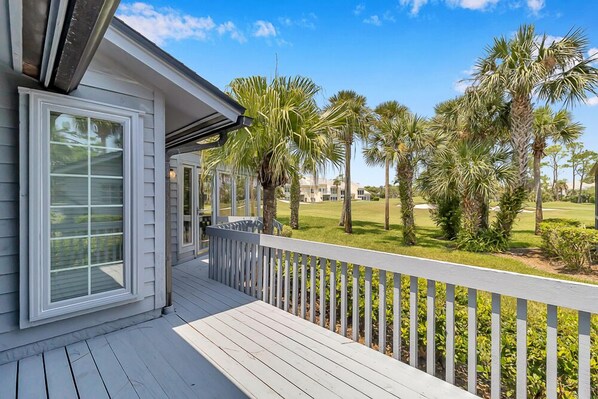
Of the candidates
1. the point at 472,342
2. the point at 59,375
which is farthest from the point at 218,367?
the point at 472,342

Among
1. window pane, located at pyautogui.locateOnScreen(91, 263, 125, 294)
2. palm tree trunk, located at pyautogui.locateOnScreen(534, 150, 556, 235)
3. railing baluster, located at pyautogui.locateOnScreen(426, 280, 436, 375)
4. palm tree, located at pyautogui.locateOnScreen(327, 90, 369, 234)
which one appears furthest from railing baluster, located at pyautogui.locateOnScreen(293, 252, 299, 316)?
palm tree trunk, located at pyautogui.locateOnScreen(534, 150, 556, 235)

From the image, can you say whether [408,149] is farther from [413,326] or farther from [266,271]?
[413,326]

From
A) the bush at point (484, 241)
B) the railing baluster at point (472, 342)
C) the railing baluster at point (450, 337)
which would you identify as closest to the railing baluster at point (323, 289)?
the railing baluster at point (450, 337)

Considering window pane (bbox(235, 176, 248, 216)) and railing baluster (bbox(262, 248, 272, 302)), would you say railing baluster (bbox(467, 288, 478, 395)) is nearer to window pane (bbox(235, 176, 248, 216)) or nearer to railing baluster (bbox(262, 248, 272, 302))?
railing baluster (bbox(262, 248, 272, 302))

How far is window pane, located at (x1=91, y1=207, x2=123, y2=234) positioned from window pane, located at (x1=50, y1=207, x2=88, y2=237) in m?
0.07

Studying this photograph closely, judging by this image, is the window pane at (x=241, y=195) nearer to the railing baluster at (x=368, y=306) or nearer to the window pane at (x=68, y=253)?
the window pane at (x=68, y=253)

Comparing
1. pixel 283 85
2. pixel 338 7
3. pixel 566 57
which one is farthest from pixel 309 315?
pixel 566 57

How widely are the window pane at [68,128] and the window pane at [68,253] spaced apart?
2.83 feet

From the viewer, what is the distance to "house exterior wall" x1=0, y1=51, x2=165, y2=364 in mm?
2236

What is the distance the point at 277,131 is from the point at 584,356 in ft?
12.8

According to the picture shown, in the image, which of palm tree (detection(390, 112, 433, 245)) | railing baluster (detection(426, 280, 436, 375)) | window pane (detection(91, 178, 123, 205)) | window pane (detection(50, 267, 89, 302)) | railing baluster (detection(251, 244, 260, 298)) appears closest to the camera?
railing baluster (detection(426, 280, 436, 375))

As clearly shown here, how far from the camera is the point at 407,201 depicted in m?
11.7

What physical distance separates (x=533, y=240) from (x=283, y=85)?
1296 cm

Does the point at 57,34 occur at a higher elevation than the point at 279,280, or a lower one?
higher
